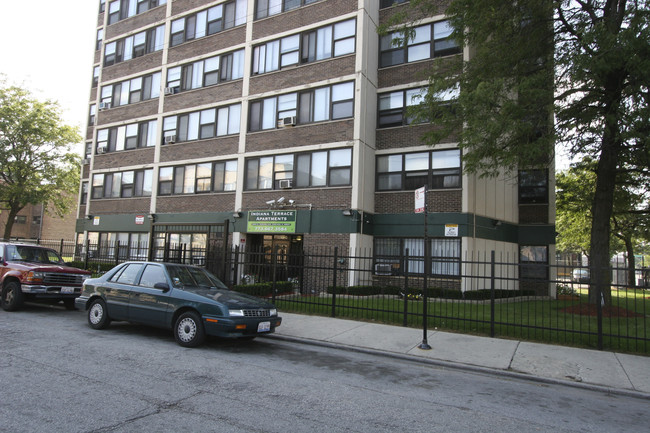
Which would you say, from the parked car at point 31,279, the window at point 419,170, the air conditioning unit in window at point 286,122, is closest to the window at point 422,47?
the window at point 419,170

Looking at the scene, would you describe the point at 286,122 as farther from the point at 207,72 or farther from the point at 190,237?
the point at 190,237

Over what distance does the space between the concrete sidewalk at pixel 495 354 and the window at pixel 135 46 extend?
21821 millimetres

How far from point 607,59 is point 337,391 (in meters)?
9.21

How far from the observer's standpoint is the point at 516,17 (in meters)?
11.9

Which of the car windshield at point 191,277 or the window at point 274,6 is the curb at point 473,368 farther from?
the window at point 274,6

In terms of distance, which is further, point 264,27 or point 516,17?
point 264,27

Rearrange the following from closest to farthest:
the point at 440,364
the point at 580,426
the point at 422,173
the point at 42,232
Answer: the point at 580,426
the point at 440,364
the point at 422,173
the point at 42,232

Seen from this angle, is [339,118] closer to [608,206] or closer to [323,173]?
[323,173]

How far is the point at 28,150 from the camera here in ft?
95.7

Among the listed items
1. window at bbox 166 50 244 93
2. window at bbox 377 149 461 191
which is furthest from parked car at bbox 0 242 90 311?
window at bbox 166 50 244 93

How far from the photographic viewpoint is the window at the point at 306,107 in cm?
1791

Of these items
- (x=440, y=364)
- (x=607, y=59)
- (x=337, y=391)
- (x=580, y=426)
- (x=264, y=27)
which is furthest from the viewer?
(x=264, y=27)

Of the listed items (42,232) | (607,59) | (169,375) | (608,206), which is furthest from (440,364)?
(42,232)

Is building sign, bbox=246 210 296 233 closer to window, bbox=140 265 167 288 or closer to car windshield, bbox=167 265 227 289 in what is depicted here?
car windshield, bbox=167 265 227 289
